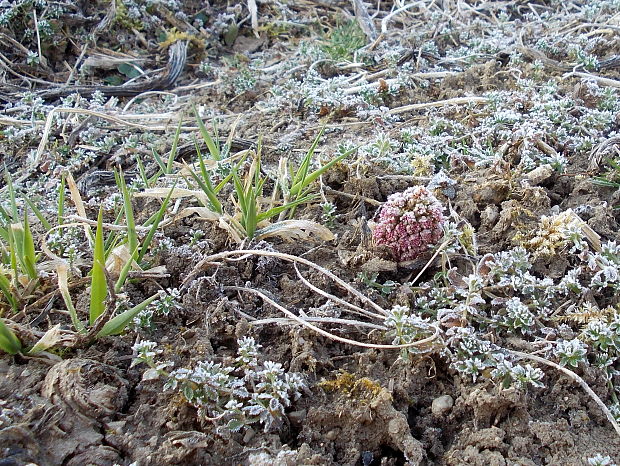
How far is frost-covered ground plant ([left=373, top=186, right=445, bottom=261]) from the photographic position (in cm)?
225

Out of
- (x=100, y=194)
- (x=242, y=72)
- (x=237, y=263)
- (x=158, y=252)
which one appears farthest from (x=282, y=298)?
(x=242, y=72)

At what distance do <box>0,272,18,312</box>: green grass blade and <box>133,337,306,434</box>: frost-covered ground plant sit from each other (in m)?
0.52

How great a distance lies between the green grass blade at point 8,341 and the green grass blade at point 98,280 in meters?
0.23

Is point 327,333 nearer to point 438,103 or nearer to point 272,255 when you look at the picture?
point 272,255

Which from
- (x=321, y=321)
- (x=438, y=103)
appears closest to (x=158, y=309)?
(x=321, y=321)

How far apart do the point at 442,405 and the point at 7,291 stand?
1.50 metres

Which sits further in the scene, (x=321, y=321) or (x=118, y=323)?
(x=321, y=321)

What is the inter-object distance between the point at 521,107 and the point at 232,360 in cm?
229

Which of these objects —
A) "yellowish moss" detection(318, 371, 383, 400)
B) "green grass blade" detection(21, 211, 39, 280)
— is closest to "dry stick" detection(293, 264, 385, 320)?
"yellowish moss" detection(318, 371, 383, 400)

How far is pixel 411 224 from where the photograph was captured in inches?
88.2

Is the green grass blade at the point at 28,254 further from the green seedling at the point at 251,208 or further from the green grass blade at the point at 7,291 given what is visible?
the green seedling at the point at 251,208

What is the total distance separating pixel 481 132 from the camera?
3080 mm

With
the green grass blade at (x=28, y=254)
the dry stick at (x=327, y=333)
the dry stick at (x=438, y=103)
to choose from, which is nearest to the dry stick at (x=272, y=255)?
the dry stick at (x=327, y=333)

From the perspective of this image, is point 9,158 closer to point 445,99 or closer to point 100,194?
point 100,194
